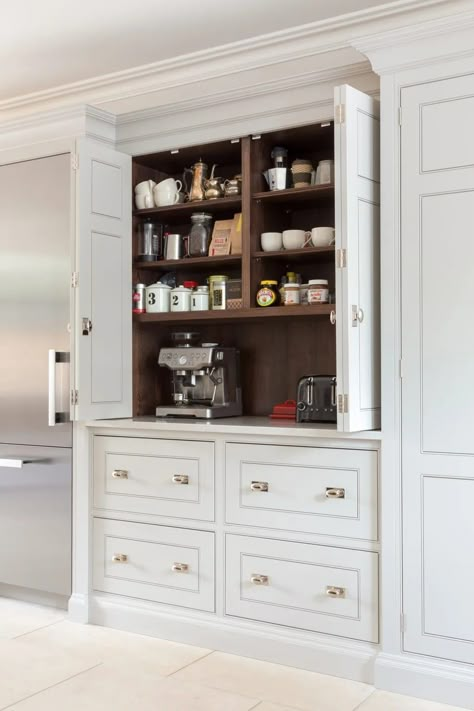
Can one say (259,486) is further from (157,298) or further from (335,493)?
(157,298)

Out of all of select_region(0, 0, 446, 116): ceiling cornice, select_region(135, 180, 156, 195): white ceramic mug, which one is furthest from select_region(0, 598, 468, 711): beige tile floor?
select_region(0, 0, 446, 116): ceiling cornice

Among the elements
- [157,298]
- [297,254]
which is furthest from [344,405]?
[157,298]

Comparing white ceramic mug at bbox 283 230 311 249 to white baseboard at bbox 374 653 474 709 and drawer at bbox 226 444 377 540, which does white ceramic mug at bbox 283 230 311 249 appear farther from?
white baseboard at bbox 374 653 474 709

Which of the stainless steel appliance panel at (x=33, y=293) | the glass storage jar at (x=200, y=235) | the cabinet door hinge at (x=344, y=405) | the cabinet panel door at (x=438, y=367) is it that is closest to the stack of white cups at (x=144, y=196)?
the glass storage jar at (x=200, y=235)

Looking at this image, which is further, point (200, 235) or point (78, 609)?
point (200, 235)

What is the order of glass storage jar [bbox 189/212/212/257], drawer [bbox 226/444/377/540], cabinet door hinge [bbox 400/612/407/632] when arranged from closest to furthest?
cabinet door hinge [bbox 400/612/407/632] → drawer [bbox 226/444/377/540] → glass storage jar [bbox 189/212/212/257]

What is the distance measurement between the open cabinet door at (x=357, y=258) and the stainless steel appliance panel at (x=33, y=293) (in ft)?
4.48

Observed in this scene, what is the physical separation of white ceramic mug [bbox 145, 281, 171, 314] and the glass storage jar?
22 centimetres

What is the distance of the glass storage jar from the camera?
3.68m

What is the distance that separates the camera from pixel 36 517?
3.66 meters

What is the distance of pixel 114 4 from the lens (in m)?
3.03

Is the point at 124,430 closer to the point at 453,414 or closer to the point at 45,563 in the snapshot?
the point at 45,563

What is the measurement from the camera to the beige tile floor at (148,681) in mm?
2652

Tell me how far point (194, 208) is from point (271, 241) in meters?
0.45
